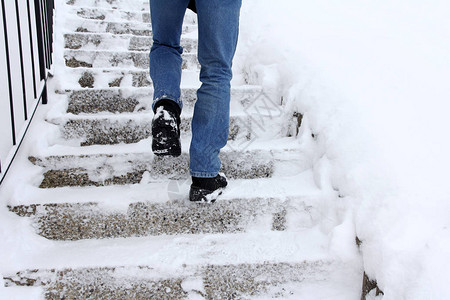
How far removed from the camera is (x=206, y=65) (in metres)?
1.24

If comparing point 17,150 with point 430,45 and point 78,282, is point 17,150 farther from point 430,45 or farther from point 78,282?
point 430,45

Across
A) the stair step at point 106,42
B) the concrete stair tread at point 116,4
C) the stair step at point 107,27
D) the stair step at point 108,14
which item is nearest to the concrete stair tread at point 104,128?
the stair step at point 106,42

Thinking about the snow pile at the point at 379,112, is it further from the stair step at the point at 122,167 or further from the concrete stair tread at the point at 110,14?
the concrete stair tread at the point at 110,14

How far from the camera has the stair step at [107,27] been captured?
2.55 meters

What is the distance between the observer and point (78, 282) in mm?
1143

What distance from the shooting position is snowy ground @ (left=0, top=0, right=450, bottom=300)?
1.10 meters

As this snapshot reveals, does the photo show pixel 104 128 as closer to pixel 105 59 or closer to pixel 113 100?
pixel 113 100

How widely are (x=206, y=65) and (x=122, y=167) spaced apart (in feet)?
1.94

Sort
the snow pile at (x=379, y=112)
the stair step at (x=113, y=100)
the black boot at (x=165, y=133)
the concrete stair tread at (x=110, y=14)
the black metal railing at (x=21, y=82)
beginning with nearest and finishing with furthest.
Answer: the snow pile at (x=379, y=112)
the black boot at (x=165, y=133)
the black metal railing at (x=21, y=82)
the stair step at (x=113, y=100)
the concrete stair tread at (x=110, y=14)

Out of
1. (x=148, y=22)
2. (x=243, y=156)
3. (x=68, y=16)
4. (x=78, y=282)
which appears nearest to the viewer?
(x=78, y=282)

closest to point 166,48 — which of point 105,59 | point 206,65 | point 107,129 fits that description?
point 206,65

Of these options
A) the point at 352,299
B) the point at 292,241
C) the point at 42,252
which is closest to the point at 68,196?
the point at 42,252

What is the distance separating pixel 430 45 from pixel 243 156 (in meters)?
1.19

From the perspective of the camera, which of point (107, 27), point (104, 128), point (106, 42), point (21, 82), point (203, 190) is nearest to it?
point (203, 190)
